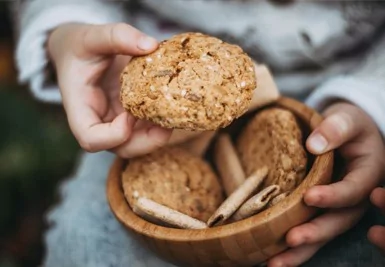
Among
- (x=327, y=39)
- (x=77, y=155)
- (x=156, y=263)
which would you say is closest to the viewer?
(x=156, y=263)

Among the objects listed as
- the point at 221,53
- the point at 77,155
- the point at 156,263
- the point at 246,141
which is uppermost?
Result: the point at 221,53

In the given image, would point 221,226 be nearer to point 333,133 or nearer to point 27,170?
point 333,133

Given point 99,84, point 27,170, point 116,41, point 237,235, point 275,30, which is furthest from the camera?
point 27,170

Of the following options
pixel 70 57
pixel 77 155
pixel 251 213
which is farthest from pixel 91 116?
pixel 77 155

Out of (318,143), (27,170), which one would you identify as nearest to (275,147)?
(318,143)

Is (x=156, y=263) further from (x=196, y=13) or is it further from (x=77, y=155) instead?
(x=77, y=155)

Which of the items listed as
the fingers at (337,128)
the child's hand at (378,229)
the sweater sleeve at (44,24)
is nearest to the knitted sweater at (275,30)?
the sweater sleeve at (44,24)

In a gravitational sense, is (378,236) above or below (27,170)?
above
